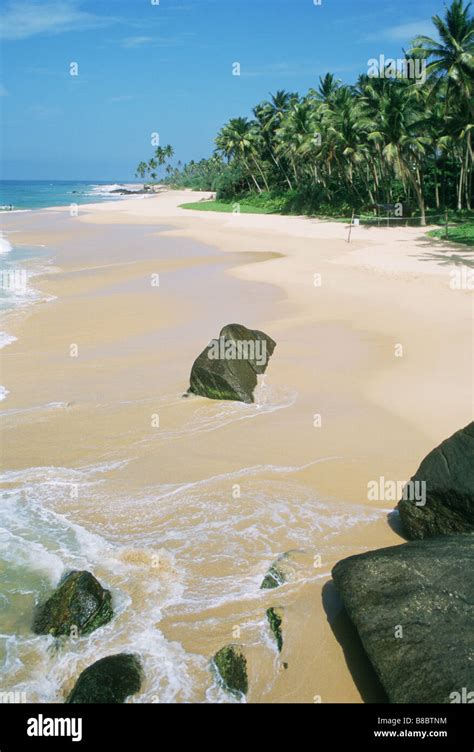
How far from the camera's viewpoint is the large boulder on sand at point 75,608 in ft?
17.4

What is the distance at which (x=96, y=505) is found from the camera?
731 cm

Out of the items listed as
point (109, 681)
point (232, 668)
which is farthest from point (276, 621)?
point (109, 681)

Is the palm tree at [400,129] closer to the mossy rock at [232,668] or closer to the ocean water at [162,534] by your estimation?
the ocean water at [162,534]

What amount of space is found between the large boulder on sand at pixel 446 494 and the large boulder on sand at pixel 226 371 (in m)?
4.45

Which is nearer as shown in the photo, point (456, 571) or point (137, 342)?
point (456, 571)

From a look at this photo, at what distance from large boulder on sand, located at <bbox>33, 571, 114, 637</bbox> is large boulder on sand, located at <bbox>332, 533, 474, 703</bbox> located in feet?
6.95

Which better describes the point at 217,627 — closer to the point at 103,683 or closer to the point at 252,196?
the point at 103,683

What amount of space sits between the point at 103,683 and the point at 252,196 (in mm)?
69696

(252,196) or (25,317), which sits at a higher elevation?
(252,196)

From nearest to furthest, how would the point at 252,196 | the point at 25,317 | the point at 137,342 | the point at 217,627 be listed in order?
the point at 217,627 < the point at 137,342 < the point at 25,317 < the point at 252,196

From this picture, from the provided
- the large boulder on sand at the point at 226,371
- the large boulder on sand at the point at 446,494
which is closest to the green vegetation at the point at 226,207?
the large boulder on sand at the point at 226,371
